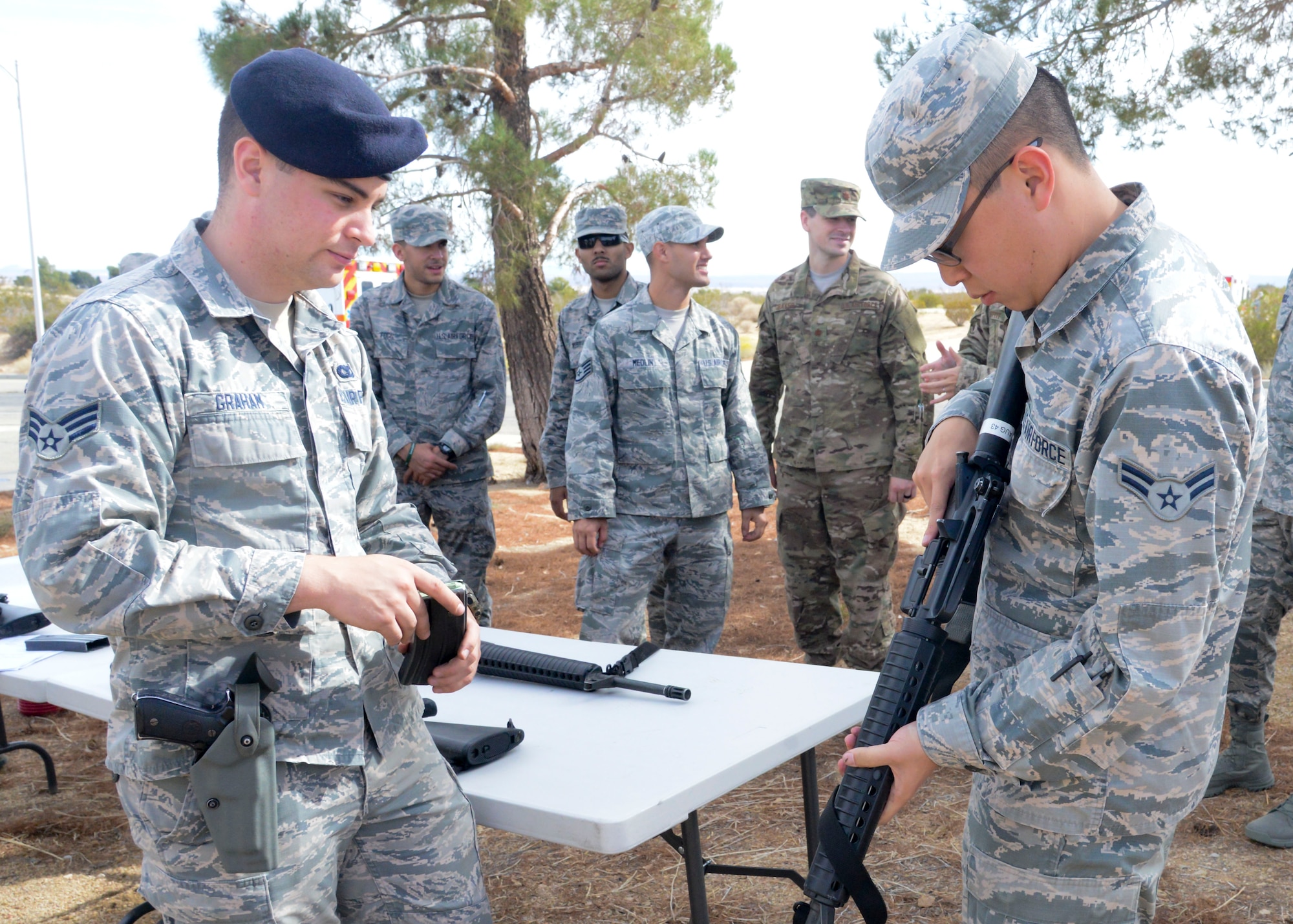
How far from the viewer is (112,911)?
298 cm

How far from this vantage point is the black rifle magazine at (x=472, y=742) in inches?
74.4

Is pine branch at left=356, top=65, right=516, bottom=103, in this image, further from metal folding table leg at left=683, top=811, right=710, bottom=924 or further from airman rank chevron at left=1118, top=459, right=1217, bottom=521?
airman rank chevron at left=1118, top=459, right=1217, bottom=521

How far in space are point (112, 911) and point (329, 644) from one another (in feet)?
6.63

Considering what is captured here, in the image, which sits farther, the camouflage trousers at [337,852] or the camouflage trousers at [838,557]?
the camouflage trousers at [838,557]

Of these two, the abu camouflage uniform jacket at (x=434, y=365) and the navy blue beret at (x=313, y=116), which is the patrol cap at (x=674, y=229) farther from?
the navy blue beret at (x=313, y=116)

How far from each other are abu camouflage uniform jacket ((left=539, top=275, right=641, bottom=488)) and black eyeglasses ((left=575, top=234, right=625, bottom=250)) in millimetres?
233

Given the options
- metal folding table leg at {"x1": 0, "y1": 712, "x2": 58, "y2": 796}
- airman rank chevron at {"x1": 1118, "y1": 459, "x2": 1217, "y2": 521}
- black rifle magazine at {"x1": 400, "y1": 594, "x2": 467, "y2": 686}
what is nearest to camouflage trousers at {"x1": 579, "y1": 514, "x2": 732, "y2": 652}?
metal folding table leg at {"x1": 0, "y1": 712, "x2": 58, "y2": 796}

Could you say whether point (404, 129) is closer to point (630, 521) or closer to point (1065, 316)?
point (1065, 316)

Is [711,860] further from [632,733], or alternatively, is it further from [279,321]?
[279,321]

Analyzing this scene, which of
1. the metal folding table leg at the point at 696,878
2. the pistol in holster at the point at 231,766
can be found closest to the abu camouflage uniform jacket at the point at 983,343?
the metal folding table leg at the point at 696,878

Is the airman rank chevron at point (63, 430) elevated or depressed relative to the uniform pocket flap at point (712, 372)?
elevated

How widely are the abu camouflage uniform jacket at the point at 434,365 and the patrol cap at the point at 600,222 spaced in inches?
30.1

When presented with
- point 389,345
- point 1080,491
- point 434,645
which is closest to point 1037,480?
point 1080,491

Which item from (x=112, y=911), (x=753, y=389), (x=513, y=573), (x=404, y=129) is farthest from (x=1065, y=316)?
(x=513, y=573)
